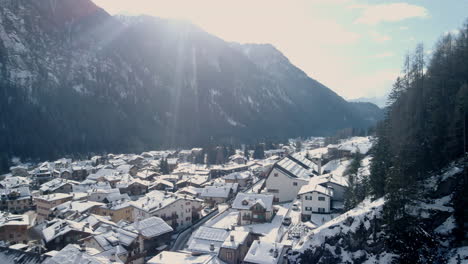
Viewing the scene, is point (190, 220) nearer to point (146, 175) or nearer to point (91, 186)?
point (91, 186)

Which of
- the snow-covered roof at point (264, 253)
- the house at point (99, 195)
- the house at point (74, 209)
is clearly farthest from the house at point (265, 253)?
the house at point (99, 195)

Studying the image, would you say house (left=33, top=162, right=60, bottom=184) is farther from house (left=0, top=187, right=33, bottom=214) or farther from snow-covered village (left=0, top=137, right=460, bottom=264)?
house (left=0, top=187, right=33, bottom=214)

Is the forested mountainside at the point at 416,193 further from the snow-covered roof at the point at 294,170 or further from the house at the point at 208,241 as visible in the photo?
the snow-covered roof at the point at 294,170

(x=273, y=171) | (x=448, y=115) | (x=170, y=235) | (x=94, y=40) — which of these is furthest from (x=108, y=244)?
(x=94, y=40)

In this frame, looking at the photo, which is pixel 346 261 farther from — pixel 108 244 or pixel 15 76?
pixel 15 76

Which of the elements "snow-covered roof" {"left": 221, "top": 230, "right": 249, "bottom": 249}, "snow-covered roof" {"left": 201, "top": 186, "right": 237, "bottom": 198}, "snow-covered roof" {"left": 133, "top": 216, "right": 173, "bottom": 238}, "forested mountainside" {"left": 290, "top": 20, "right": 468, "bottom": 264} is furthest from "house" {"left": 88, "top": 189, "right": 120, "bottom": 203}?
"forested mountainside" {"left": 290, "top": 20, "right": 468, "bottom": 264}

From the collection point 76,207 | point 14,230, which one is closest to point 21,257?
point 14,230
